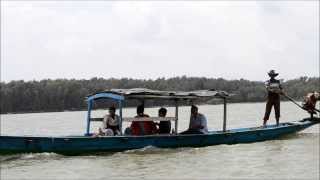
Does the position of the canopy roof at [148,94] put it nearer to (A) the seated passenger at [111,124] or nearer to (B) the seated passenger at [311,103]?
(A) the seated passenger at [111,124]

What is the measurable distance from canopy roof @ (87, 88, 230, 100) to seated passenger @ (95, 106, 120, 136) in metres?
0.50

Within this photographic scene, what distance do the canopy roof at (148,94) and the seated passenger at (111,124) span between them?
50cm

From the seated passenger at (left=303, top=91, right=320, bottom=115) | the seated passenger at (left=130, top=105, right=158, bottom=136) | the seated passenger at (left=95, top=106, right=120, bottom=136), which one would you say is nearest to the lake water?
the seated passenger at (left=130, top=105, right=158, bottom=136)

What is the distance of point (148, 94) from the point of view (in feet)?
59.8

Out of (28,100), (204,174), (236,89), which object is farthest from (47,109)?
(204,174)

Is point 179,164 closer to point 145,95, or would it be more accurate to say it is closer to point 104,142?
point 104,142

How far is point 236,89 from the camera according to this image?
222ft

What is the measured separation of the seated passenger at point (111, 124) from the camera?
706 inches

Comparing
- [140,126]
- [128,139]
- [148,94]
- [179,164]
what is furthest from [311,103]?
[179,164]

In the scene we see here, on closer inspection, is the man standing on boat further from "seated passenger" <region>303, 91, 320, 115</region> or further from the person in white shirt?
the person in white shirt

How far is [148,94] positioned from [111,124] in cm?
141

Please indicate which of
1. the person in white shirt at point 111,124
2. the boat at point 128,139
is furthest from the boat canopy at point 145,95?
the person in white shirt at point 111,124

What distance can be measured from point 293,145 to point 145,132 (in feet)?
15.9

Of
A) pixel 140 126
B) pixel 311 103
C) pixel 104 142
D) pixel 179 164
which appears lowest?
pixel 179 164
